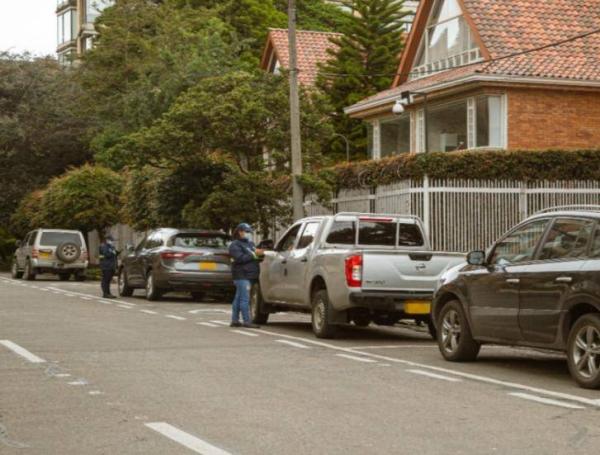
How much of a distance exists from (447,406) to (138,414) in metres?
2.49

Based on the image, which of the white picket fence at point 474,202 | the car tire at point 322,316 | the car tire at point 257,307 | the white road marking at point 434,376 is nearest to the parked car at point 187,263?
the white picket fence at point 474,202

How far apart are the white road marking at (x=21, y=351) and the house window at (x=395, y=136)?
22.3 meters

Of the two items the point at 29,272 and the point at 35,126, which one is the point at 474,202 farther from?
the point at 35,126

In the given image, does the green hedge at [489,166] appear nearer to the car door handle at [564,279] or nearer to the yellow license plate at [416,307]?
Result: the yellow license plate at [416,307]

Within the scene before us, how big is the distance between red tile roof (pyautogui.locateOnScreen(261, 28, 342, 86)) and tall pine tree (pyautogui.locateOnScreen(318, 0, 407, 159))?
3.17 m

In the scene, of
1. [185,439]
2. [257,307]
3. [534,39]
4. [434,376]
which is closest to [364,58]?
[534,39]

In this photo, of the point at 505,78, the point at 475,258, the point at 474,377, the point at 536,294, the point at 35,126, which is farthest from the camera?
the point at 35,126

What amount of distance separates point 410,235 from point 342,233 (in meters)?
1.08

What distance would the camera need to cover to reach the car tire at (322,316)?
16281mm

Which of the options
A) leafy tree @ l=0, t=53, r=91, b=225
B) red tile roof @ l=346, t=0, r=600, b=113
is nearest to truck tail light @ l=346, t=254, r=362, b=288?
red tile roof @ l=346, t=0, r=600, b=113

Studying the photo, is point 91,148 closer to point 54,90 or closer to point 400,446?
point 54,90

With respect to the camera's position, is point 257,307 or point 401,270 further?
point 257,307

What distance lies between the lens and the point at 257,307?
19.2 m

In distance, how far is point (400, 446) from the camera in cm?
782
